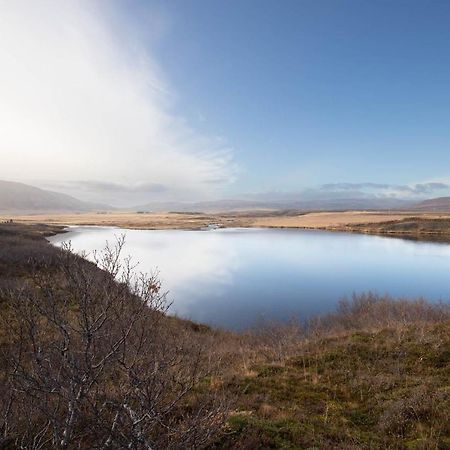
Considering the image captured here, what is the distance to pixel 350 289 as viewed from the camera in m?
31.7

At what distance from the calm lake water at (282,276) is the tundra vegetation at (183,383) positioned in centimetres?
905

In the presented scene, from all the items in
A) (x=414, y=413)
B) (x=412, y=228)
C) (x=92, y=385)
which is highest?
(x=92, y=385)

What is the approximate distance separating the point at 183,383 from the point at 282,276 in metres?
32.0

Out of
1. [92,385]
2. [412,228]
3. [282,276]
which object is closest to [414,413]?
[92,385]

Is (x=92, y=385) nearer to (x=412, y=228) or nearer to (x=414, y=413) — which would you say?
(x=414, y=413)

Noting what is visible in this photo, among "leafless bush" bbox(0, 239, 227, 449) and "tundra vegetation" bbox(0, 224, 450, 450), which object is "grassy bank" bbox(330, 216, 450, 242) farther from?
"leafless bush" bbox(0, 239, 227, 449)

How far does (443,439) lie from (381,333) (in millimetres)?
8578

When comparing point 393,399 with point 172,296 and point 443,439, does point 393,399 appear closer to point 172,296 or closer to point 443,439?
point 443,439

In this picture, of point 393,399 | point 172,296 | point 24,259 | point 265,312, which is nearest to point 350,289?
point 265,312

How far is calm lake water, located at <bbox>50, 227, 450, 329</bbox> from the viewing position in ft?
89.0

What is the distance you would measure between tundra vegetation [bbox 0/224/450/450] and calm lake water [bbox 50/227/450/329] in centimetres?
905

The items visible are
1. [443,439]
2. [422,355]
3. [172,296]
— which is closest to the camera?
[443,439]

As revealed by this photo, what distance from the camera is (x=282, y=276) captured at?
3750 cm

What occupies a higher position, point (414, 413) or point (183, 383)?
point (183, 383)
